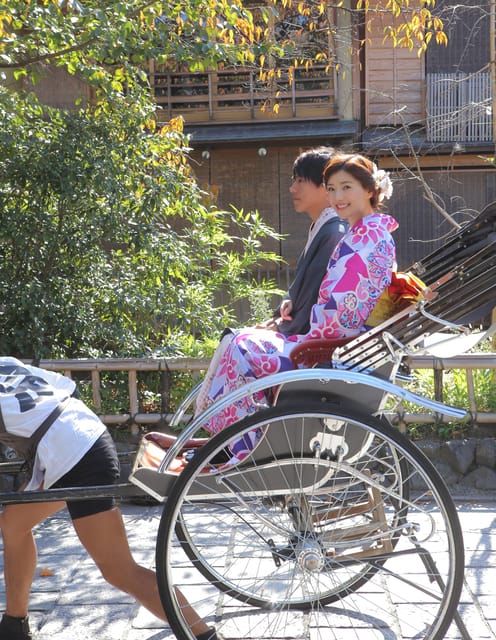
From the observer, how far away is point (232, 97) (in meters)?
14.3

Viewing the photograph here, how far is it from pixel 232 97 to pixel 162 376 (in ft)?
31.5

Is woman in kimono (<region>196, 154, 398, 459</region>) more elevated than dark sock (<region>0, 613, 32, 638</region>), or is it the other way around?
woman in kimono (<region>196, 154, 398, 459</region>)

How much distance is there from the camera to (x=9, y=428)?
2816 millimetres

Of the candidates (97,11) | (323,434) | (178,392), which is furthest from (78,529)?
(97,11)

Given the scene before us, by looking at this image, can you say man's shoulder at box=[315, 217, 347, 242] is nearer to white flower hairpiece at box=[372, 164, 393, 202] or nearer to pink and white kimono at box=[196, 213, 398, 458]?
white flower hairpiece at box=[372, 164, 393, 202]

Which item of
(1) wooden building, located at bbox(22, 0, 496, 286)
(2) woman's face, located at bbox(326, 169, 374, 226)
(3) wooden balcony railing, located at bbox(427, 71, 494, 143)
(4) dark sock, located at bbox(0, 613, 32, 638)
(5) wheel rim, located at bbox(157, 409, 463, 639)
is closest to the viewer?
(5) wheel rim, located at bbox(157, 409, 463, 639)

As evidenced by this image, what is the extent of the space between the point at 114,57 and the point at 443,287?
3.87 meters

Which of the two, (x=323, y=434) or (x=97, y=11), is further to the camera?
(x=97, y=11)

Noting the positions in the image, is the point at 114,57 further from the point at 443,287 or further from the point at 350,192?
the point at 443,287

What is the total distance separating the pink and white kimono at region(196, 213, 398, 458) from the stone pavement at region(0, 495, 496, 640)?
3.21 ft

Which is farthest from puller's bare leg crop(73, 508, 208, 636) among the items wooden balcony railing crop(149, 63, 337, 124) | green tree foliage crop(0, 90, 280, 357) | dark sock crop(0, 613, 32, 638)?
wooden balcony railing crop(149, 63, 337, 124)

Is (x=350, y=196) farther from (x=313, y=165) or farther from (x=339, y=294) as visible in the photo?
(x=313, y=165)

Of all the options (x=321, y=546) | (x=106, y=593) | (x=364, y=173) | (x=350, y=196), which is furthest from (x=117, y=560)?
(x=364, y=173)

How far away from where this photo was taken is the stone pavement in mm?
3350
